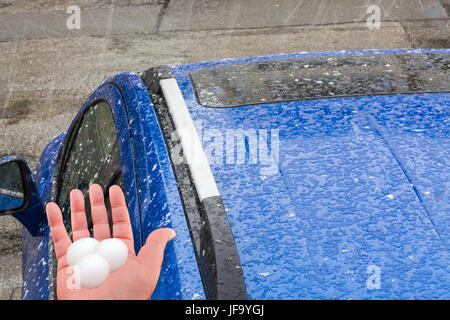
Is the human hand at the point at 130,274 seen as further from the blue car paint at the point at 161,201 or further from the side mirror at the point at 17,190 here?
the side mirror at the point at 17,190

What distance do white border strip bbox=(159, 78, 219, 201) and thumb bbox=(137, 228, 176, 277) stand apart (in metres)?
0.17

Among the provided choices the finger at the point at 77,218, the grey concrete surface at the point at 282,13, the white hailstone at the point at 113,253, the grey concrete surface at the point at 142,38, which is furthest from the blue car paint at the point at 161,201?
the grey concrete surface at the point at 282,13

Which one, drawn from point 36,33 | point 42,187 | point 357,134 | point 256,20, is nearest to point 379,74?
point 357,134

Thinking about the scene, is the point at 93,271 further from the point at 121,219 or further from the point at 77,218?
the point at 77,218

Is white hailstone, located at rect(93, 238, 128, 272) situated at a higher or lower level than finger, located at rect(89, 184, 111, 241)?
higher

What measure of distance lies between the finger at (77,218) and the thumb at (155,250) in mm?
371

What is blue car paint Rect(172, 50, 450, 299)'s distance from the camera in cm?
134

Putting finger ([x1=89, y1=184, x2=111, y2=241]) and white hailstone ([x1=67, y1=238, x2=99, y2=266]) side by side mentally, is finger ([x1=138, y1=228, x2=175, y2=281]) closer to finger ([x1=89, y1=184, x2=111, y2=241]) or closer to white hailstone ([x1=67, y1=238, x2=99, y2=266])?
white hailstone ([x1=67, y1=238, x2=99, y2=266])

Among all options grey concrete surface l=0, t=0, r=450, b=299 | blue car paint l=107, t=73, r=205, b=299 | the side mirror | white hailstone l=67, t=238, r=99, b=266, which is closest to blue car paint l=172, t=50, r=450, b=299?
blue car paint l=107, t=73, r=205, b=299

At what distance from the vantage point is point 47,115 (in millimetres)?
5961

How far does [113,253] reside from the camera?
1.44m

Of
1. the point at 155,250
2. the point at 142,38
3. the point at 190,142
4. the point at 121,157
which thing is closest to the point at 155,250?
the point at 155,250

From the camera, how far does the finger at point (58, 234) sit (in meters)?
1.69

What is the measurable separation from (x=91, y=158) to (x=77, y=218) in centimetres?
65
